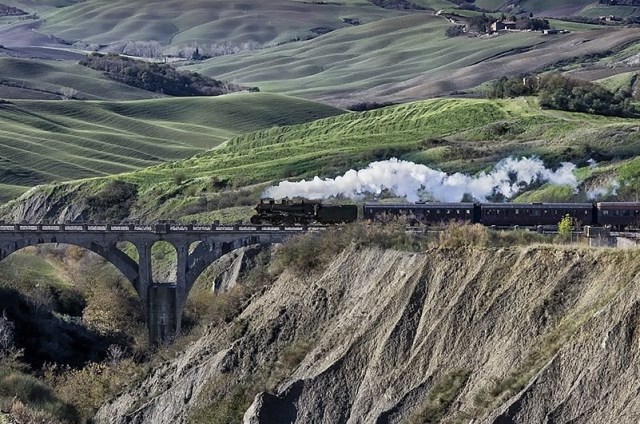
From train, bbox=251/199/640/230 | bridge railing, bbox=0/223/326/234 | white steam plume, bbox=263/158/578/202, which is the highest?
white steam plume, bbox=263/158/578/202

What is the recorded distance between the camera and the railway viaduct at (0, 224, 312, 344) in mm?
88875

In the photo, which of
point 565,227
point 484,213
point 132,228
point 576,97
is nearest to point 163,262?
point 132,228

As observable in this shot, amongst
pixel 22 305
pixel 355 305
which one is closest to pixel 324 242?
pixel 355 305

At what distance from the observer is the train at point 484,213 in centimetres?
8150

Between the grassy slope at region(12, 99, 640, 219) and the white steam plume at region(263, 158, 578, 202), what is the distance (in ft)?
14.5

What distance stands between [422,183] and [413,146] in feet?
88.8

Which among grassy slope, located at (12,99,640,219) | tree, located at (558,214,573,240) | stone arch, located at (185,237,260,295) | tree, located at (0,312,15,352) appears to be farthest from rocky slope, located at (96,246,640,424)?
grassy slope, located at (12,99,640,219)

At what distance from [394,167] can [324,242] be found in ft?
105

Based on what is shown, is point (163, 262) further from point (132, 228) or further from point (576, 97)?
point (576, 97)

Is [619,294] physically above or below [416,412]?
above

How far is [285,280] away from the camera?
7138 centimetres

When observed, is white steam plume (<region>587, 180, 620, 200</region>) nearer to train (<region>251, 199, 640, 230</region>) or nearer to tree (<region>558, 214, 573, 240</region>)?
train (<region>251, 199, 640, 230</region>)

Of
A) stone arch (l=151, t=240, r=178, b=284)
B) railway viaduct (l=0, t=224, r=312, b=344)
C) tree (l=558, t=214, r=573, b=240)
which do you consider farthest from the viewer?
stone arch (l=151, t=240, r=178, b=284)

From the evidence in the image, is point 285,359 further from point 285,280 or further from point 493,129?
point 493,129
